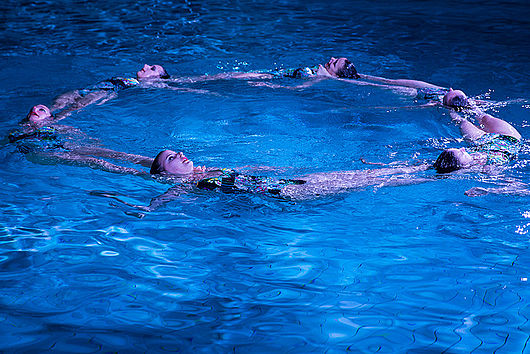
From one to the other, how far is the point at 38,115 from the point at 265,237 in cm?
356

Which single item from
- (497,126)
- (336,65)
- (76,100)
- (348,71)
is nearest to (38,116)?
(76,100)

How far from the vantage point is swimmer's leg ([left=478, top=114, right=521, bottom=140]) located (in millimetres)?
4953

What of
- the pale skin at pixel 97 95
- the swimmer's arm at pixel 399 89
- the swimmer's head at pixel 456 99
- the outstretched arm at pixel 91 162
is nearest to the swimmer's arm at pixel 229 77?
the pale skin at pixel 97 95

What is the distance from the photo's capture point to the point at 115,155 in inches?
192

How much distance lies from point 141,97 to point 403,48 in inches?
199

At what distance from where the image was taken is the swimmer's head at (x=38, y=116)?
559cm

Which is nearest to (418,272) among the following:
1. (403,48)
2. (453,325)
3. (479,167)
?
(453,325)

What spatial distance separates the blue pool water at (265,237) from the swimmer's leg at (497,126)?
12.1 inches

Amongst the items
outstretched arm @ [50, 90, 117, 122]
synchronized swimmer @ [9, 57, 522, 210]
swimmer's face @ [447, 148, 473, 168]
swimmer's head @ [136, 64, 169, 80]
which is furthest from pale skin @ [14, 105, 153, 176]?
swimmer's face @ [447, 148, 473, 168]

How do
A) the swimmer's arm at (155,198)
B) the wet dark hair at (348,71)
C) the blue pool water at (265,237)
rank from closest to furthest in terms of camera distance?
the blue pool water at (265,237) → the swimmer's arm at (155,198) → the wet dark hair at (348,71)

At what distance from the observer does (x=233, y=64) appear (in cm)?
820

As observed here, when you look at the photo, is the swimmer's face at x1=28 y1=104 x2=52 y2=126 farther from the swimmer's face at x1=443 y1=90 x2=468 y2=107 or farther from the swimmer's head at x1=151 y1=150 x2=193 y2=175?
the swimmer's face at x1=443 y1=90 x2=468 y2=107

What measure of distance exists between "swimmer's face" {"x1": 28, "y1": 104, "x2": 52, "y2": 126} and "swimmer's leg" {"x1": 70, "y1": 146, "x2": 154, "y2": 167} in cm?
98

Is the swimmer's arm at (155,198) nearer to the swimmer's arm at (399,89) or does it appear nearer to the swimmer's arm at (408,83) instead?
the swimmer's arm at (399,89)
